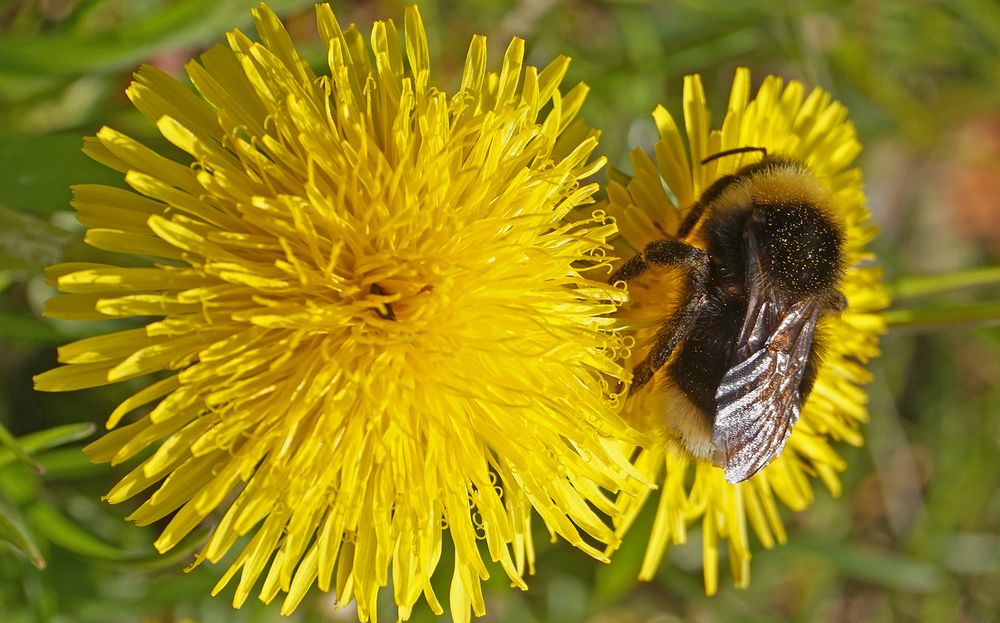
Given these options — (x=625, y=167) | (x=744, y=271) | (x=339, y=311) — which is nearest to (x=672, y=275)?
(x=744, y=271)

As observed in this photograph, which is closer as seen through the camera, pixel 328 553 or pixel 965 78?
pixel 328 553

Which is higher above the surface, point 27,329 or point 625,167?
point 625,167

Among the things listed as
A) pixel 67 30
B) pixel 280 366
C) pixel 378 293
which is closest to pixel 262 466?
pixel 280 366

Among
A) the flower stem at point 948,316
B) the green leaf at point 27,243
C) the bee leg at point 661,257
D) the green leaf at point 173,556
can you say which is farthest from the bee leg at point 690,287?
the green leaf at point 27,243

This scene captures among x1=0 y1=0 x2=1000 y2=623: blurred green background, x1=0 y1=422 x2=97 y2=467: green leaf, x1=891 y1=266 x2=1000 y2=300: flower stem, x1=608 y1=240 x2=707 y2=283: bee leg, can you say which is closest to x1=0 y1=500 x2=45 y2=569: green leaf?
x1=0 y1=0 x2=1000 y2=623: blurred green background

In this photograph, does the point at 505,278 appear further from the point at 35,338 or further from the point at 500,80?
the point at 35,338

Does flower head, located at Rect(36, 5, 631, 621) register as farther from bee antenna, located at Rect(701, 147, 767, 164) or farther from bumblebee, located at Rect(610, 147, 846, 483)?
bee antenna, located at Rect(701, 147, 767, 164)

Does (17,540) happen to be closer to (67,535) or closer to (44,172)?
(67,535)

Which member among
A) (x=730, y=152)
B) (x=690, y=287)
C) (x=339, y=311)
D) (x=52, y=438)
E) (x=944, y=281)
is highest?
(x=730, y=152)
